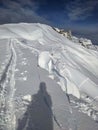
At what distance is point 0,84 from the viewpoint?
706cm

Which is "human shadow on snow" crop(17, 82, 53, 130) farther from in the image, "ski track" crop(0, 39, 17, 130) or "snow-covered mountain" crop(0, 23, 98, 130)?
"ski track" crop(0, 39, 17, 130)

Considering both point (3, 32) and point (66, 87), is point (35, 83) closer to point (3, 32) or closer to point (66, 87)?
point (66, 87)

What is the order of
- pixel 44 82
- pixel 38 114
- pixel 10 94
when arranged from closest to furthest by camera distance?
pixel 38 114, pixel 10 94, pixel 44 82

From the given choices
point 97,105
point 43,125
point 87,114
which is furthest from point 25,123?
point 97,105

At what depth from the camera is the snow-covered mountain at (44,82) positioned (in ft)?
19.6

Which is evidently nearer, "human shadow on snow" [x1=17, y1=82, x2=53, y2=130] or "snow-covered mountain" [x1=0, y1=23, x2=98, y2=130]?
"human shadow on snow" [x1=17, y1=82, x2=53, y2=130]

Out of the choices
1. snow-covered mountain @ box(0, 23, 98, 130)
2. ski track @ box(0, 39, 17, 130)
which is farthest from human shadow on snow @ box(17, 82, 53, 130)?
ski track @ box(0, 39, 17, 130)

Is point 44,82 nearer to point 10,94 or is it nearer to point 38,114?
point 10,94

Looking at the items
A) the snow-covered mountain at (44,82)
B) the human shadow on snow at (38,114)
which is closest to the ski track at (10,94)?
the snow-covered mountain at (44,82)

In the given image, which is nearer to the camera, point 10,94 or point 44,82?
point 10,94

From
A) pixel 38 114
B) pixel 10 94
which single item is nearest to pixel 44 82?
pixel 10 94

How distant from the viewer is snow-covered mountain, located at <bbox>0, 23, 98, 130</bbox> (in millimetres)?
5988

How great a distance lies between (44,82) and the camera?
7.33 meters

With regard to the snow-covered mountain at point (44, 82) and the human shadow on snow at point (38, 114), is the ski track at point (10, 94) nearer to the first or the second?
the snow-covered mountain at point (44, 82)
